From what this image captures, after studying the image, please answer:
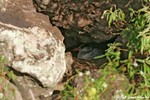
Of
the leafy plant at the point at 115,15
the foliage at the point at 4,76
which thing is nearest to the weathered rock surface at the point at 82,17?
the leafy plant at the point at 115,15

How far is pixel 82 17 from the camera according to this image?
3.95 meters

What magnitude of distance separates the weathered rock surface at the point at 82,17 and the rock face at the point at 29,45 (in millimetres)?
274

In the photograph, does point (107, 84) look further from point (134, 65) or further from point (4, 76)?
point (4, 76)

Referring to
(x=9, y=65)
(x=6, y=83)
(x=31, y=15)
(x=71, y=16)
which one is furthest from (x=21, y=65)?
(x=71, y=16)

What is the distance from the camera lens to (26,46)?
355cm

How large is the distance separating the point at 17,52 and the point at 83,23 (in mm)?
847

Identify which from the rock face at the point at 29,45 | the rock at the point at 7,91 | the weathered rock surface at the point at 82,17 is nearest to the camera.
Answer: the rock at the point at 7,91

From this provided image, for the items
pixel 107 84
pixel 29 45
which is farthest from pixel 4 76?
pixel 107 84

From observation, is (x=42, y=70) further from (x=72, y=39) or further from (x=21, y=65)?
(x=72, y=39)

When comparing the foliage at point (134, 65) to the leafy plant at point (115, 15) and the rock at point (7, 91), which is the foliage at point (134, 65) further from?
the rock at point (7, 91)

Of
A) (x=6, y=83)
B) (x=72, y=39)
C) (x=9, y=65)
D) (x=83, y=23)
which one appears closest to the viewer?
(x=6, y=83)

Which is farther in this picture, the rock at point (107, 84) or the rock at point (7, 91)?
the rock at point (7, 91)

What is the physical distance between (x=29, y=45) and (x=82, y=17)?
716 millimetres

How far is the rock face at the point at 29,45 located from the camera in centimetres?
353
